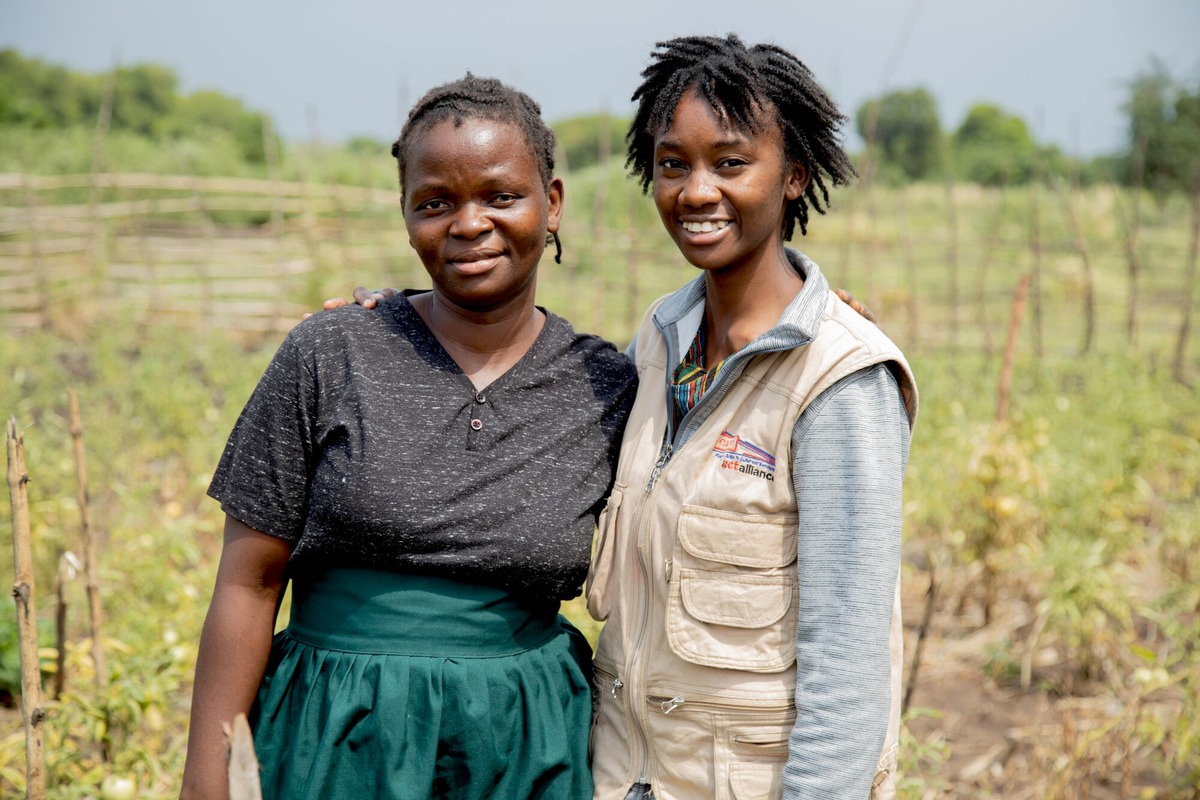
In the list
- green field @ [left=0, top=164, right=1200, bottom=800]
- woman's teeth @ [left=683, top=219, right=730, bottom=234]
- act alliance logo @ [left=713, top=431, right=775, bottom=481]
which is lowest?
green field @ [left=0, top=164, right=1200, bottom=800]

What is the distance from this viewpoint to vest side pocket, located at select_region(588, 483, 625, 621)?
153 cm

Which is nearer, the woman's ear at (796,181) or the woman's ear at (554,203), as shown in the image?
the woman's ear at (796,181)

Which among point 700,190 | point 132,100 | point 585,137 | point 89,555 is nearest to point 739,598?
point 700,190

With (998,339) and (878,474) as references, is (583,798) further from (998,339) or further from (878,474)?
(998,339)

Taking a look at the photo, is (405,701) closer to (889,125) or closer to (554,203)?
(554,203)

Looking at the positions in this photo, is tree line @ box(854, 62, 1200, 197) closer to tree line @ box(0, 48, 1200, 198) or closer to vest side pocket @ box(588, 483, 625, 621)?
tree line @ box(0, 48, 1200, 198)

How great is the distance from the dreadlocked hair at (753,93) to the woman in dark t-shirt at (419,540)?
0.71ft

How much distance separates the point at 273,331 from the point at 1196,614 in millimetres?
8297

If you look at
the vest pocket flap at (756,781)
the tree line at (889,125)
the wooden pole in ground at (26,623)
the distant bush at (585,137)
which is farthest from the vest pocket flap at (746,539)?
the distant bush at (585,137)

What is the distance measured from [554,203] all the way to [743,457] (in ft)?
1.77

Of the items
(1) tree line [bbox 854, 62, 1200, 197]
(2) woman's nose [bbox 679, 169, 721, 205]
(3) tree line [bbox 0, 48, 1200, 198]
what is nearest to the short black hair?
(2) woman's nose [bbox 679, 169, 721, 205]

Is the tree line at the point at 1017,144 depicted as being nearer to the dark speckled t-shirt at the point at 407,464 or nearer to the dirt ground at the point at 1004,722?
the dirt ground at the point at 1004,722

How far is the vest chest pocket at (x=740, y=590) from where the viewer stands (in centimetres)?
139

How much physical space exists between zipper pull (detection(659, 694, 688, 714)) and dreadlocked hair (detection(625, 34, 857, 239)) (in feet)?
2.56
